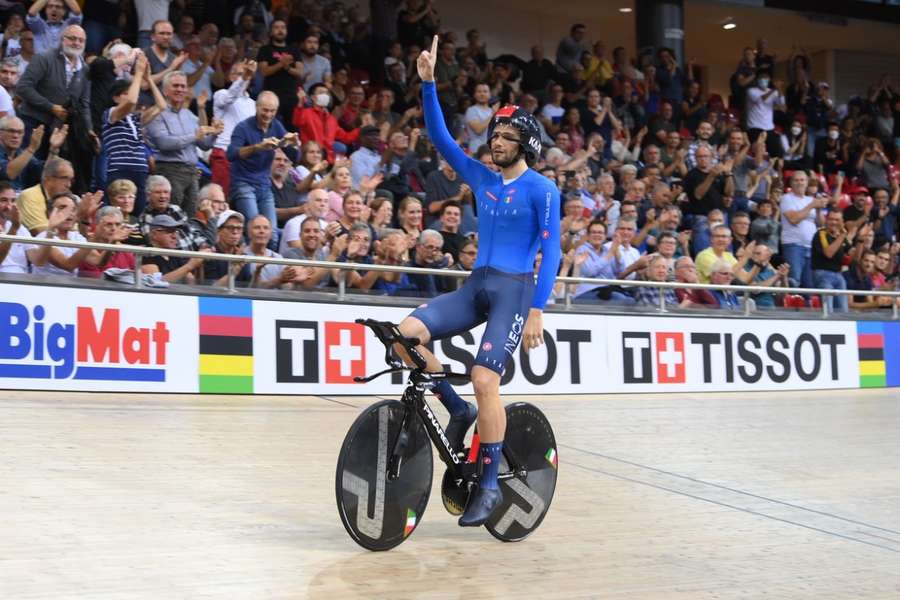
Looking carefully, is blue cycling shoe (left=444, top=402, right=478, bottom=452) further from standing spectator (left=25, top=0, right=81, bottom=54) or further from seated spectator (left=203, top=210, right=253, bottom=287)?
standing spectator (left=25, top=0, right=81, bottom=54)

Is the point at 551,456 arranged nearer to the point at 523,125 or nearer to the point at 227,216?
the point at 523,125

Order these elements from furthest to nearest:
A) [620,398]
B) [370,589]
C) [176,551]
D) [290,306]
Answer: [620,398]
[290,306]
[176,551]
[370,589]

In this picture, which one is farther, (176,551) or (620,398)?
(620,398)

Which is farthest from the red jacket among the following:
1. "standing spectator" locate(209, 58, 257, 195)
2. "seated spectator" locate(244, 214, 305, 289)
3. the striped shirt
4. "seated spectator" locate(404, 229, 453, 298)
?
"seated spectator" locate(244, 214, 305, 289)

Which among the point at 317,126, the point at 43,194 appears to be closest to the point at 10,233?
the point at 43,194

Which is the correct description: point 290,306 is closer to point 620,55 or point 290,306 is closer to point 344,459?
point 344,459

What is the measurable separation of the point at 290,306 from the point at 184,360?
97cm

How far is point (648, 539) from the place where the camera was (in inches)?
221

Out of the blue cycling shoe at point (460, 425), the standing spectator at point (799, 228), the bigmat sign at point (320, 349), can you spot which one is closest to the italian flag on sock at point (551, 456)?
the blue cycling shoe at point (460, 425)

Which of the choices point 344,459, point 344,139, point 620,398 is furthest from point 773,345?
point 344,459

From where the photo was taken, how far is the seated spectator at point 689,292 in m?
11.9

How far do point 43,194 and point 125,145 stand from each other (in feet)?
3.44

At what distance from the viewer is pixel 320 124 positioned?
12.4 m

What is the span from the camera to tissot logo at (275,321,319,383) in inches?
367
